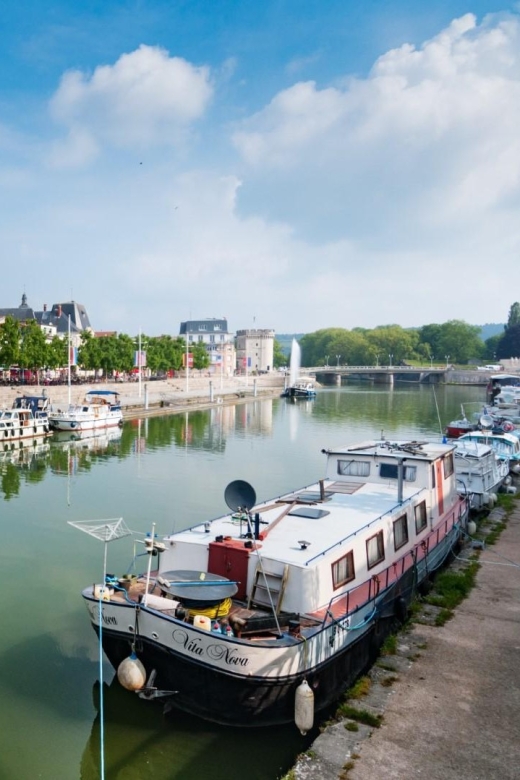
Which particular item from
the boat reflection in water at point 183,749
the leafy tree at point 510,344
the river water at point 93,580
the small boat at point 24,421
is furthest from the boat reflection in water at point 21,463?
the leafy tree at point 510,344

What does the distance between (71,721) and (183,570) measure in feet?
12.1

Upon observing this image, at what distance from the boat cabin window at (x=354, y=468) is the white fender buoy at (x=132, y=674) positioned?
9401mm

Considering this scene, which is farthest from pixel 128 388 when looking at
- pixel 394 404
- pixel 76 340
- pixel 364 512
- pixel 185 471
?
pixel 364 512

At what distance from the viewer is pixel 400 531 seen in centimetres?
1619

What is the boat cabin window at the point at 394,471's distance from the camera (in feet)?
60.6

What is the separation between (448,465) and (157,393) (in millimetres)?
78651

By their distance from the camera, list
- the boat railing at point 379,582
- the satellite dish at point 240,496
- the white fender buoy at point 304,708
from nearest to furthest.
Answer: the white fender buoy at point 304,708 → the boat railing at point 379,582 → the satellite dish at point 240,496

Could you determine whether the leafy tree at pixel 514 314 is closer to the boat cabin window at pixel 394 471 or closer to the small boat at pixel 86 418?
the small boat at pixel 86 418

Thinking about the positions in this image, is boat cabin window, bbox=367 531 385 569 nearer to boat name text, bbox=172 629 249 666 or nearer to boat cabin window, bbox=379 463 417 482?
boat cabin window, bbox=379 463 417 482

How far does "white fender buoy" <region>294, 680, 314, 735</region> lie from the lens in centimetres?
1086

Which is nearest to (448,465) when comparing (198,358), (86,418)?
(86,418)

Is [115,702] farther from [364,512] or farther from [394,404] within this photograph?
[394,404]

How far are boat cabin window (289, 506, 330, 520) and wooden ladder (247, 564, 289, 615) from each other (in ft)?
9.57

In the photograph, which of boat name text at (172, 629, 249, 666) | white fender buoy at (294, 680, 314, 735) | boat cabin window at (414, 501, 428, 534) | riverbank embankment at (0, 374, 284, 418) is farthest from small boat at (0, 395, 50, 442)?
white fender buoy at (294, 680, 314, 735)
